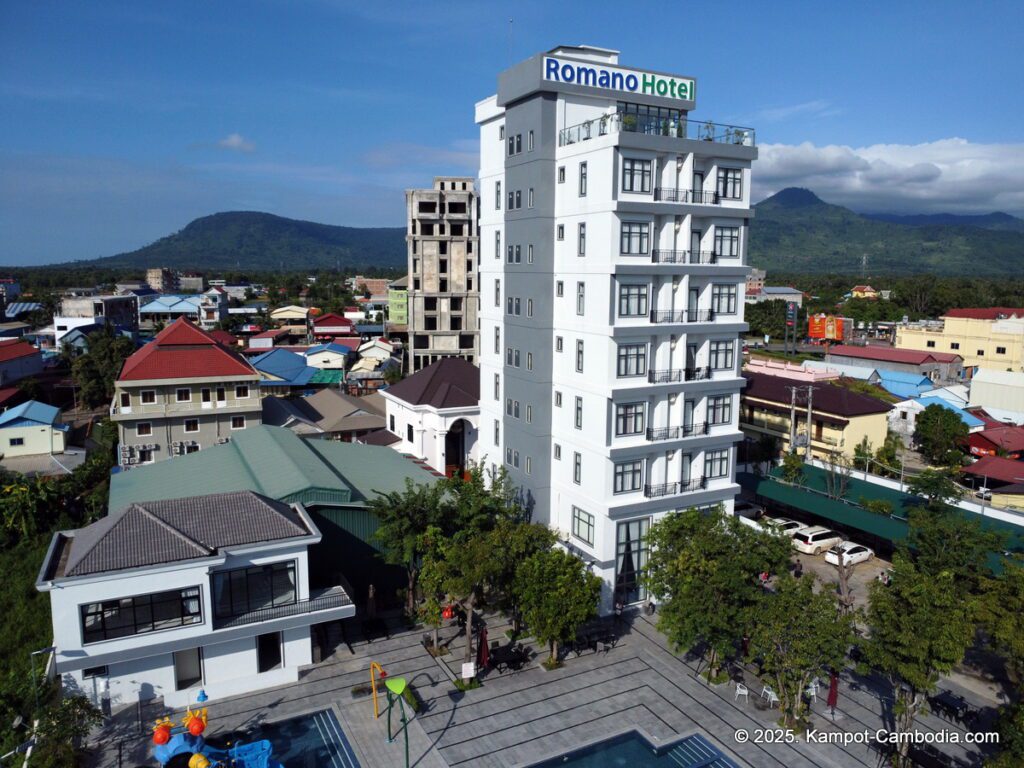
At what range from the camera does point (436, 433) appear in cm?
4509

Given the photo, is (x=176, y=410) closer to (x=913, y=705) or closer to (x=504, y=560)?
(x=504, y=560)

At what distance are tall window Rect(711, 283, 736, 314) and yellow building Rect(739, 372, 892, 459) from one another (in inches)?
802

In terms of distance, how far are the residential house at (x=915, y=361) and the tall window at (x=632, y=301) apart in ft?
196

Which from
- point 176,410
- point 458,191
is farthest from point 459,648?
point 458,191

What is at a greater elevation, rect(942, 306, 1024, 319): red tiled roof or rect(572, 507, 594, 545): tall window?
rect(942, 306, 1024, 319): red tiled roof

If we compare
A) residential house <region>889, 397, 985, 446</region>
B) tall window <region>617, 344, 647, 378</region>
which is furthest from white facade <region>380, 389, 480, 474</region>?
residential house <region>889, 397, 985, 446</region>

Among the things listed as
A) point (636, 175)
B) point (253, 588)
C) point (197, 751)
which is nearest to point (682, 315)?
point (636, 175)

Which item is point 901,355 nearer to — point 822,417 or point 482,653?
point 822,417

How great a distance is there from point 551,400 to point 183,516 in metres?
15.4

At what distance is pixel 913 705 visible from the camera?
1939 cm

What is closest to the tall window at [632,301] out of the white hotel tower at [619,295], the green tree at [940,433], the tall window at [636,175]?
the white hotel tower at [619,295]

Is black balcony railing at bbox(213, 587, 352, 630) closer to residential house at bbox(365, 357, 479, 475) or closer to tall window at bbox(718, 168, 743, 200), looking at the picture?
residential house at bbox(365, 357, 479, 475)

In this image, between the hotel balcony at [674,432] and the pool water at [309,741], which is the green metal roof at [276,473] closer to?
the pool water at [309,741]

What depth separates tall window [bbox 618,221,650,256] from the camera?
27625mm
